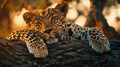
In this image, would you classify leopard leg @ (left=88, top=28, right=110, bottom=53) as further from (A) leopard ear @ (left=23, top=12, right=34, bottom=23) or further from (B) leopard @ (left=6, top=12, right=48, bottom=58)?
(A) leopard ear @ (left=23, top=12, right=34, bottom=23)

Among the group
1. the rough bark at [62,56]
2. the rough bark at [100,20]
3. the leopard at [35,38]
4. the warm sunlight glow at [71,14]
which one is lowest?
the rough bark at [62,56]

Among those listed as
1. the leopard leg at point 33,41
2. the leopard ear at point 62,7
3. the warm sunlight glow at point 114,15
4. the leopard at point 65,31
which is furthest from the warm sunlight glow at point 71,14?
the leopard leg at point 33,41

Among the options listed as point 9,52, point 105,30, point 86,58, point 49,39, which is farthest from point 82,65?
point 105,30

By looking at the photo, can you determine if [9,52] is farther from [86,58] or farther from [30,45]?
[86,58]

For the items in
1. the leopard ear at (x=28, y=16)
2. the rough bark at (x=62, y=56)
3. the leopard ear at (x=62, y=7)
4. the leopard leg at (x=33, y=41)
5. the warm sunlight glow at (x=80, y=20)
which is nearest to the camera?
the rough bark at (x=62, y=56)

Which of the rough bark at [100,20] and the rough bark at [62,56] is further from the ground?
the rough bark at [100,20]

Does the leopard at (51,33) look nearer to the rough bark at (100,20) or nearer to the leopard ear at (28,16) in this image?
the leopard ear at (28,16)
